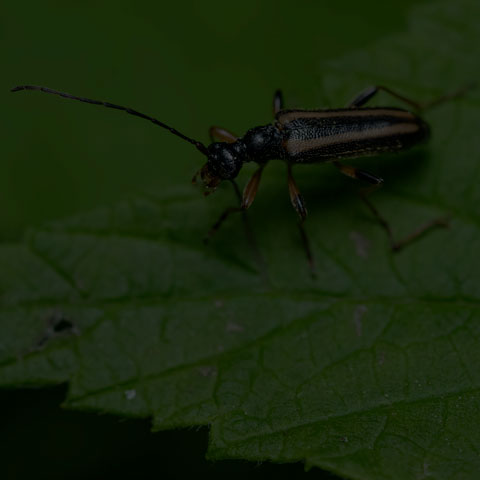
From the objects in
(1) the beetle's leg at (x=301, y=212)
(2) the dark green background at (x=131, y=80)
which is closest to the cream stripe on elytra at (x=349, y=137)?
(1) the beetle's leg at (x=301, y=212)

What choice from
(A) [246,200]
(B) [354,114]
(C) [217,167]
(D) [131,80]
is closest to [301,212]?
(A) [246,200]

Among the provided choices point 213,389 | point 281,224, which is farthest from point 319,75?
point 213,389

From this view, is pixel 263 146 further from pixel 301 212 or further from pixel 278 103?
pixel 301 212

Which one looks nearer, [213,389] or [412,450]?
[412,450]

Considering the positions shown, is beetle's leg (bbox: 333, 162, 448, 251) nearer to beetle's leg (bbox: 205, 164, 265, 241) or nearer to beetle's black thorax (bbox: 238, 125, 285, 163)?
beetle's black thorax (bbox: 238, 125, 285, 163)

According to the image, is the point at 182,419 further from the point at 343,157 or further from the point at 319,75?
the point at 319,75

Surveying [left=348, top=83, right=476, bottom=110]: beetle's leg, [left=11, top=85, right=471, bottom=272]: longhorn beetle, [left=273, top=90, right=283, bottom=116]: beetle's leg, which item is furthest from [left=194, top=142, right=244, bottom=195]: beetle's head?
[left=348, top=83, right=476, bottom=110]: beetle's leg
